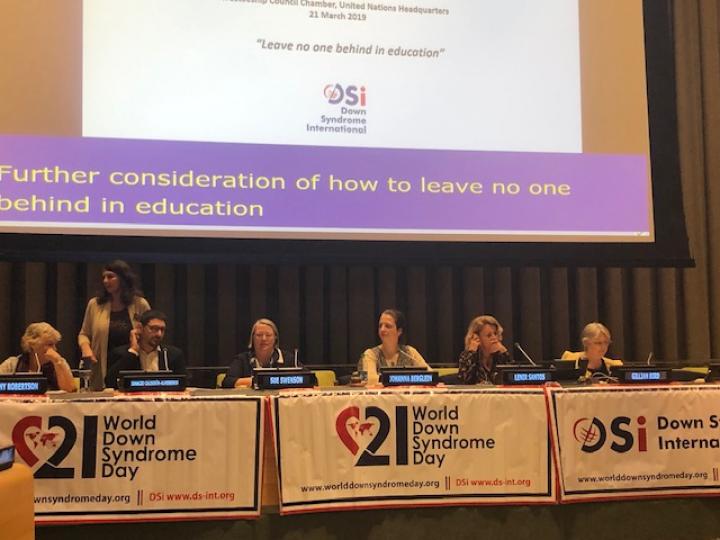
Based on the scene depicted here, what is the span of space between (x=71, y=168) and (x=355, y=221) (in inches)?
60.6

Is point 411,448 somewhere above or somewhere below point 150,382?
below

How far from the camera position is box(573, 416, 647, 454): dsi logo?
2.62 meters

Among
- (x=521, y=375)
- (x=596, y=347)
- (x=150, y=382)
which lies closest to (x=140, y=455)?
(x=150, y=382)

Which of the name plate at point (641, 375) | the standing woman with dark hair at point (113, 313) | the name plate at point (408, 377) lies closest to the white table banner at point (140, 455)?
the name plate at point (408, 377)

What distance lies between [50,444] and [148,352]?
917 mm

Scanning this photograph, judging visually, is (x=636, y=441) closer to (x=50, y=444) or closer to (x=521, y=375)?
(x=521, y=375)

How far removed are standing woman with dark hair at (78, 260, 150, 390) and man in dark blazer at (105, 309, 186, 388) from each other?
46cm

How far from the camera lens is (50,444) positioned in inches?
92.8

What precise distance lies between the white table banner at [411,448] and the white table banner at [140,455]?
16 centimetres

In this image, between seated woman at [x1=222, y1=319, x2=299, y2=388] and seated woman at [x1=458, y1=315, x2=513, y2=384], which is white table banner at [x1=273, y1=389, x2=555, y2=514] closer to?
seated woman at [x1=458, y1=315, x2=513, y2=384]

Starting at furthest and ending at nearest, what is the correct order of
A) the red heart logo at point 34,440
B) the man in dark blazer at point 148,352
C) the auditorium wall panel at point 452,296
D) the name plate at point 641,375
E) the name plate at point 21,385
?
1. the auditorium wall panel at point 452,296
2. the man in dark blazer at point 148,352
3. the name plate at point 641,375
4. the name plate at point 21,385
5. the red heart logo at point 34,440

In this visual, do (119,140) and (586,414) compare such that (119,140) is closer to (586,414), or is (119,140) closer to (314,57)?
(314,57)

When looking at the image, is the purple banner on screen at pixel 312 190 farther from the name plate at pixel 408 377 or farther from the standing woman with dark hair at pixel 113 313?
the name plate at pixel 408 377

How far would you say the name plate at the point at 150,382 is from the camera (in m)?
2.52
